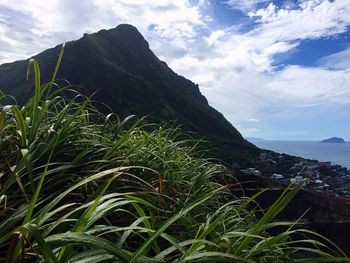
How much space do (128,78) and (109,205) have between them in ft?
239

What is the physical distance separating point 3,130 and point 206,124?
6590cm

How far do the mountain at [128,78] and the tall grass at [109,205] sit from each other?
4768 centimetres

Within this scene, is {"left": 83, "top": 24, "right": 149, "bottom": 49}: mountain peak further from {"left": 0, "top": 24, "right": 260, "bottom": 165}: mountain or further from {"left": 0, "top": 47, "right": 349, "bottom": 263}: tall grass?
{"left": 0, "top": 47, "right": 349, "bottom": 263}: tall grass

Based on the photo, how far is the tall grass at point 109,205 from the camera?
3.68 ft

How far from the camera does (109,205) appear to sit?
49.2 inches

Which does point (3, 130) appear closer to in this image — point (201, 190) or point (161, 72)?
point (201, 190)

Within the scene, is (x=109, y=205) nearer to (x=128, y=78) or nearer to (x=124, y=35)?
(x=128, y=78)

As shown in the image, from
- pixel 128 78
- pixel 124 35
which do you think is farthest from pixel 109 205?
pixel 124 35

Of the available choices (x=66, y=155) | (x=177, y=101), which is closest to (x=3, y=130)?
(x=66, y=155)

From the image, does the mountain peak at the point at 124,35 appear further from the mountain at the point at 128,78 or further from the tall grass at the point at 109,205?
the tall grass at the point at 109,205

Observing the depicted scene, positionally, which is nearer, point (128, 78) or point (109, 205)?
point (109, 205)

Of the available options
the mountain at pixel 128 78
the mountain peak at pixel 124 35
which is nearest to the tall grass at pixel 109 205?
the mountain at pixel 128 78

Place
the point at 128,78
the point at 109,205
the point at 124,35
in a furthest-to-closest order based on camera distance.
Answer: the point at 124,35, the point at 128,78, the point at 109,205

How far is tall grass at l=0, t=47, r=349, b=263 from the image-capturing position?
3.68ft
